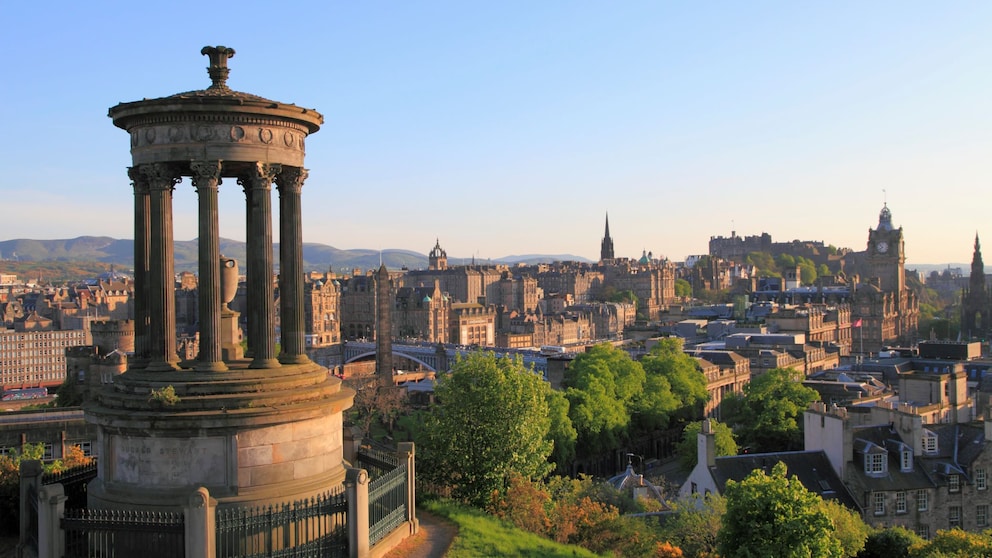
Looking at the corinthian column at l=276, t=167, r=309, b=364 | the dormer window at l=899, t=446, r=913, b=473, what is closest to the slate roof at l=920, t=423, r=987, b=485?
the dormer window at l=899, t=446, r=913, b=473

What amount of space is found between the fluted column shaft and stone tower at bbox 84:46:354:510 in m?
0.03

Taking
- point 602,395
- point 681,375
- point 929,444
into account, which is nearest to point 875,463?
point 929,444

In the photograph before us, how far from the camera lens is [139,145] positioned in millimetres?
18016

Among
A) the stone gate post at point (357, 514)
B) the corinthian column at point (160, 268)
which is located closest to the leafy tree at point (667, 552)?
the stone gate post at point (357, 514)

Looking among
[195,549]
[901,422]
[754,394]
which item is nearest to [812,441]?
[901,422]

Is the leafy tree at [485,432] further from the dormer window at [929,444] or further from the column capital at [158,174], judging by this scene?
the dormer window at [929,444]

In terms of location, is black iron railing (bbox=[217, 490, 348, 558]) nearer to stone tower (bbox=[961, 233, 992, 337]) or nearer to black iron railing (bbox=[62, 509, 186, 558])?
black iron railing (bbox=[62, 509, 186, 558])

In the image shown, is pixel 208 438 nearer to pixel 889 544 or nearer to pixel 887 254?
pixel 889 544

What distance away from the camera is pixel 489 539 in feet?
62.7

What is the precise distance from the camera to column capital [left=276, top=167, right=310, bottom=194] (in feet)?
61.7

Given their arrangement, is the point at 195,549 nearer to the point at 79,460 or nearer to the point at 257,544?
the point at 257,544

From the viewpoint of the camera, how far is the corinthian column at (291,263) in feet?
61.4

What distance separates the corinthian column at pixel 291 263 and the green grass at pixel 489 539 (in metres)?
5.01

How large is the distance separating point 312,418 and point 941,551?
68.9ft
